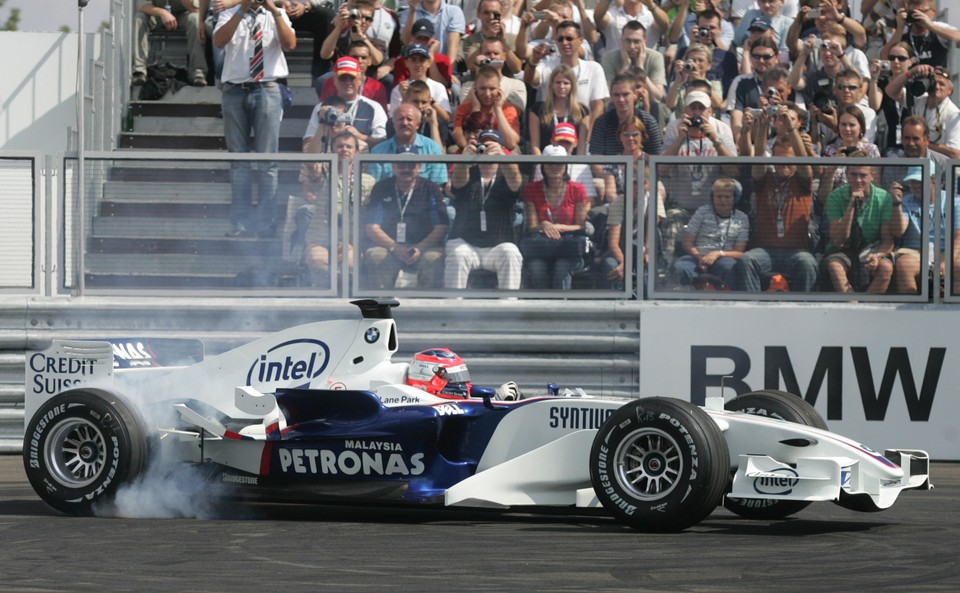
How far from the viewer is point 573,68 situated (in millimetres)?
13125

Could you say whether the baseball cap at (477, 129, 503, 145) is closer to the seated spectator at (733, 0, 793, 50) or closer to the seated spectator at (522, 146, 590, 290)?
the seated spectator at (522, 146, 590, 290)

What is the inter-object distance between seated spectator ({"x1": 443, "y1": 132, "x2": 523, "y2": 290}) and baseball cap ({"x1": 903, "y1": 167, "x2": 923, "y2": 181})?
2731mm

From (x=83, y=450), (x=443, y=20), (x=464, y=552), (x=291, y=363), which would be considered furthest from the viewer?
(x=443, y=20)

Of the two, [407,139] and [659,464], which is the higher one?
[407,139]

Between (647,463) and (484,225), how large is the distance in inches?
148

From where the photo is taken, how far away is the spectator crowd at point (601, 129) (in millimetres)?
10547

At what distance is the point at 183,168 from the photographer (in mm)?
10594

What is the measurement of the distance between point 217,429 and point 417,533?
1.45 meters

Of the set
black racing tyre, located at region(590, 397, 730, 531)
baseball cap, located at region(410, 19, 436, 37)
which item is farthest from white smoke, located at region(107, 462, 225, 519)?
baseball cap, located at region(410, 19, 436, 37)

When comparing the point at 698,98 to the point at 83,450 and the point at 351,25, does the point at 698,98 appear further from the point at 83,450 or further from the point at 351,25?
the point at 83,450

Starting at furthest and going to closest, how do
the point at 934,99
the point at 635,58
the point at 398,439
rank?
the point at 635,58, the point at 934,99, the point at 398,439

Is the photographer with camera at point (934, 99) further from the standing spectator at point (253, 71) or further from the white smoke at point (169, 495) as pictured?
the white smoke at point (169, 495)

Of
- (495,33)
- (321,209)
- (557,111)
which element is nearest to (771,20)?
(495,33)

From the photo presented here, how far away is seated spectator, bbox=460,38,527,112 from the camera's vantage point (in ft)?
42.0
